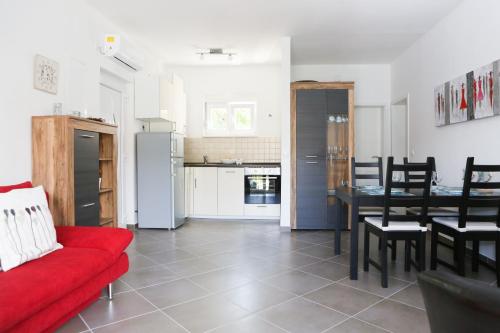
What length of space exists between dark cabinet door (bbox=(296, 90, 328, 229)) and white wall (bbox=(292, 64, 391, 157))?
127 centimetres

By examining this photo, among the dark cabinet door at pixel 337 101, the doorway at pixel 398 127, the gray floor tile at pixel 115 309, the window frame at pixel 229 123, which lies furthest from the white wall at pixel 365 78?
the gray floor tile at pixel 115 309

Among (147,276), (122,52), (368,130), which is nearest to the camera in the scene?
(147,276)

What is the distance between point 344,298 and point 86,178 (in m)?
2.37

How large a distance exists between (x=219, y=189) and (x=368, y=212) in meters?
2.71

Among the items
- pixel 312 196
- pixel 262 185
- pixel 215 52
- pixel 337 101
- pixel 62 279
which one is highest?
pixel 215 52

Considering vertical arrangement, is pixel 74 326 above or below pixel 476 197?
below

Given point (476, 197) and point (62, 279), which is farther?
point (476, 197)

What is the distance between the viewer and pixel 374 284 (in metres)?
A: 2.72

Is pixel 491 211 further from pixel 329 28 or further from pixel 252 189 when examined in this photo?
pixel 252 189

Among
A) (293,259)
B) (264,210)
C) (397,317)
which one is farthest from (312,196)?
(397,317)

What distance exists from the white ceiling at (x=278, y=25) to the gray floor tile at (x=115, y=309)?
3.00 m

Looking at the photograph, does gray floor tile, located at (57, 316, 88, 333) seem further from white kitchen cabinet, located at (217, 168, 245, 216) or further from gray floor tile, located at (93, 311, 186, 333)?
white kitchen cabinet, located at (217, 168, 245, 216)

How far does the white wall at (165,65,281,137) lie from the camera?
20.2ft

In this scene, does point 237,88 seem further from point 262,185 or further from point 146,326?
point 146,326
